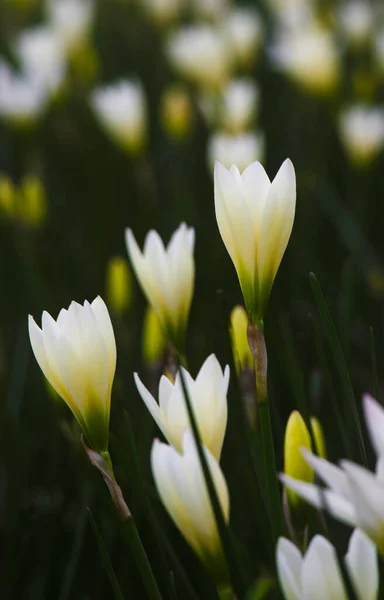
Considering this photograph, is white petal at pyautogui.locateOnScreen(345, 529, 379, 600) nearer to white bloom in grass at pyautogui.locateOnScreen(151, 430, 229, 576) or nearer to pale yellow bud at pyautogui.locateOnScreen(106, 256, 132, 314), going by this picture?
white bloom in grass at pyautogui.locateOnScreen(151, 430, 229, 576)

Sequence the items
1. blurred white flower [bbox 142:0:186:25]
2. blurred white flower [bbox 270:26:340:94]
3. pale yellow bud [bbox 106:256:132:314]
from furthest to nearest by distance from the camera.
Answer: blurred white flower [bbox 142:0:186:25] → blurred white flower [bbox 270:26:340:94] → pale yellow bud [bbox 106:256:132:314]

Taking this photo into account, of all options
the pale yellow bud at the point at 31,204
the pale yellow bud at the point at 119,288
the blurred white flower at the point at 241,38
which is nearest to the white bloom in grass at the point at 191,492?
the pale yellow bud at the point at 119,288

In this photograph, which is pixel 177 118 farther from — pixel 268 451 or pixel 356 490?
pixel 356 490

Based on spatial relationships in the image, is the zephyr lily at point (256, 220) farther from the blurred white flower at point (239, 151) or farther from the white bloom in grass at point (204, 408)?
the blurred white flower at point (239, 151)

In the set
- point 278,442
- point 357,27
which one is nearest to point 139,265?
point 278,442

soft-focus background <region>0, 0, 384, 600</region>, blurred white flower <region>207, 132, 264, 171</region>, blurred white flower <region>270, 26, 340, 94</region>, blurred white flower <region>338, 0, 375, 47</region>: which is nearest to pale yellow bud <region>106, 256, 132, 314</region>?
soft-focus background <region>0, 0, 384, 600</region>

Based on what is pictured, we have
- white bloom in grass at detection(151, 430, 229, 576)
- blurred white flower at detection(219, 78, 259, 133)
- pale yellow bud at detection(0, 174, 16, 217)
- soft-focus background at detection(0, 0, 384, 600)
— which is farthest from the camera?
blurred white flower at detection(219, 78, 259, 133)
